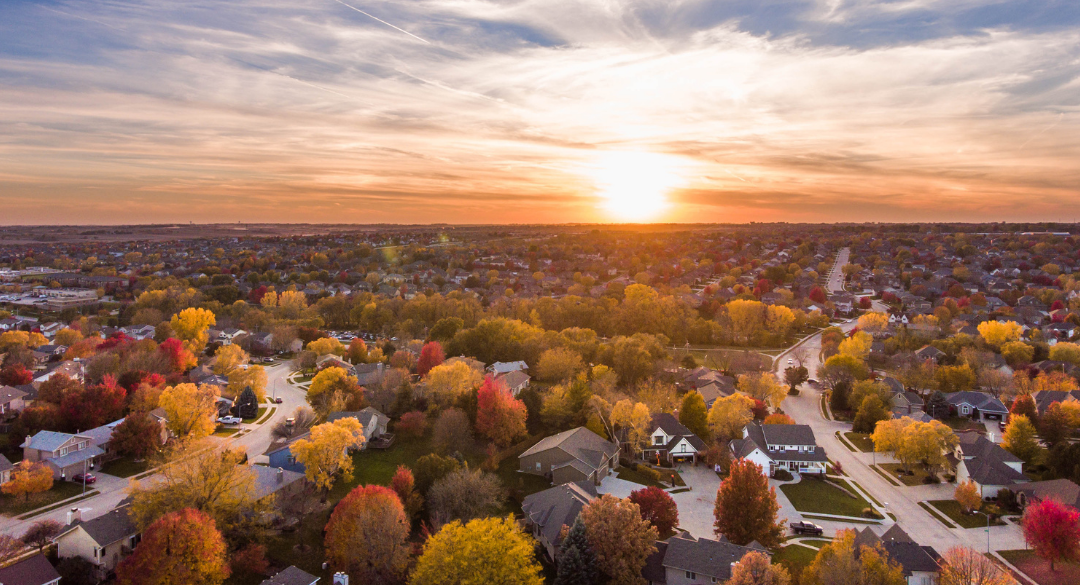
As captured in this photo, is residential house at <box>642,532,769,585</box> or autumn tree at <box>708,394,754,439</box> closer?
residential house at <box>642,532,769,585</box>

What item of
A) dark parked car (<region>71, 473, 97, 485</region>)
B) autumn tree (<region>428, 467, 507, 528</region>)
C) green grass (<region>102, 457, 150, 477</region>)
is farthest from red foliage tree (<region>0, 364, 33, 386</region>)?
autumn tree (<region>428, 467, 507, 528</region>)

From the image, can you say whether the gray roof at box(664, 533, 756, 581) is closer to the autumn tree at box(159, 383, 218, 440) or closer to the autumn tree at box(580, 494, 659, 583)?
the autumn tree at box(580, 494, 659, 583)

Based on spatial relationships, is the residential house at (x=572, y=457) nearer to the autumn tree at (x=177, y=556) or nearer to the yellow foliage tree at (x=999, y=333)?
the autumn tree at (x=177, y=556)

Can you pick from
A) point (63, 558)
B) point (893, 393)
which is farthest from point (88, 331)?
point (893, 393)

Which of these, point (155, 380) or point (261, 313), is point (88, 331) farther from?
point (155, 380)

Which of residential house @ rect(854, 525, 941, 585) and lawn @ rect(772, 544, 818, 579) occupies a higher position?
residential house @ rect(854, 525, 941, 585)

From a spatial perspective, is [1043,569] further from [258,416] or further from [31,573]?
[258,416]
